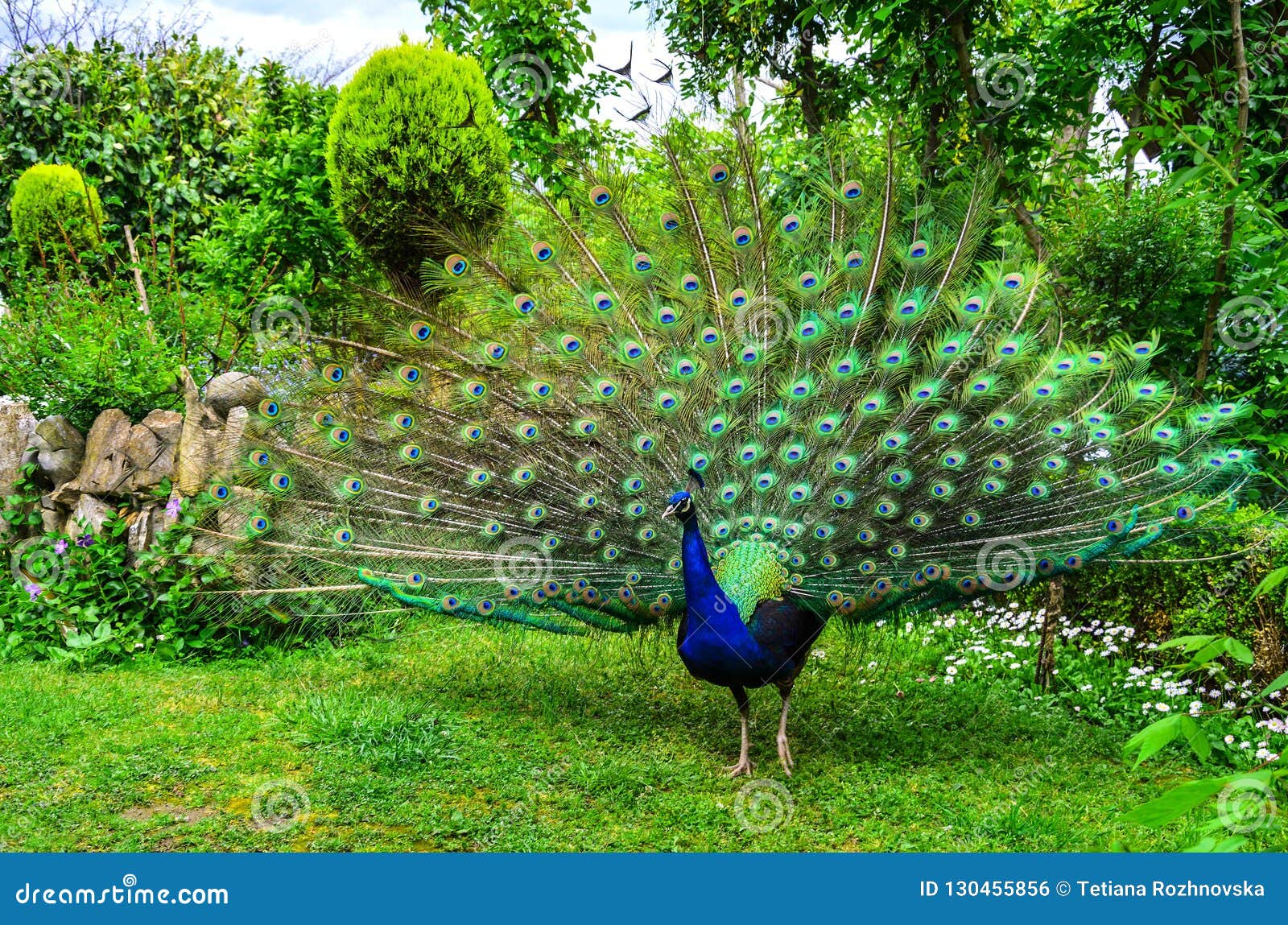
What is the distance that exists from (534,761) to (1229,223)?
444 cm

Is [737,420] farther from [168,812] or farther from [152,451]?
[152,451]

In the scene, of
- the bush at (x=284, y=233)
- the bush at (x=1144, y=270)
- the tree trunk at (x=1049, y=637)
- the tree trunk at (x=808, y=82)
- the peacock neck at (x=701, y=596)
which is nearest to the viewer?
the peacock neck at (x=701, y=596)

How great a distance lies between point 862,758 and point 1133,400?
222 centimetres

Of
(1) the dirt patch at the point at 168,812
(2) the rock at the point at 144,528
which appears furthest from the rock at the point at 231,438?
(1) the dirt patch at the point at 168,812

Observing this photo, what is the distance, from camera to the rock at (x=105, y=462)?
7168 mm

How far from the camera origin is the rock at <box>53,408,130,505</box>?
7168 millimetres

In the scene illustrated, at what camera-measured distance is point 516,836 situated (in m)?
4.40

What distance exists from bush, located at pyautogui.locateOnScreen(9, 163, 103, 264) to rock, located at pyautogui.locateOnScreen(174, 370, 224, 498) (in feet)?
12.4

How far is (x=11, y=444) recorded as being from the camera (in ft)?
24.4

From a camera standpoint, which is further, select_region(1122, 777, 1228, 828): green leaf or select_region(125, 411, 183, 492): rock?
select_region(125, 411, 183, 492): rock

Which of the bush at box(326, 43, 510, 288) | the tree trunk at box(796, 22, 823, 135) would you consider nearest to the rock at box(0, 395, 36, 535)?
the bush at box(326, 43, 510, 288)

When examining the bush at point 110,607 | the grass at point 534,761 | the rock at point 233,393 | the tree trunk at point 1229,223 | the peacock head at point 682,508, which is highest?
the tree trunk at point 1229,223

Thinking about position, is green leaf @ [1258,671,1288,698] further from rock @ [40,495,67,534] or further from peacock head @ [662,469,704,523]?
rock @ [40,495,67,534]

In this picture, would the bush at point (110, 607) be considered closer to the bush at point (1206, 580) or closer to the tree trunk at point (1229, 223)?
the bush at point (1206, 580)
